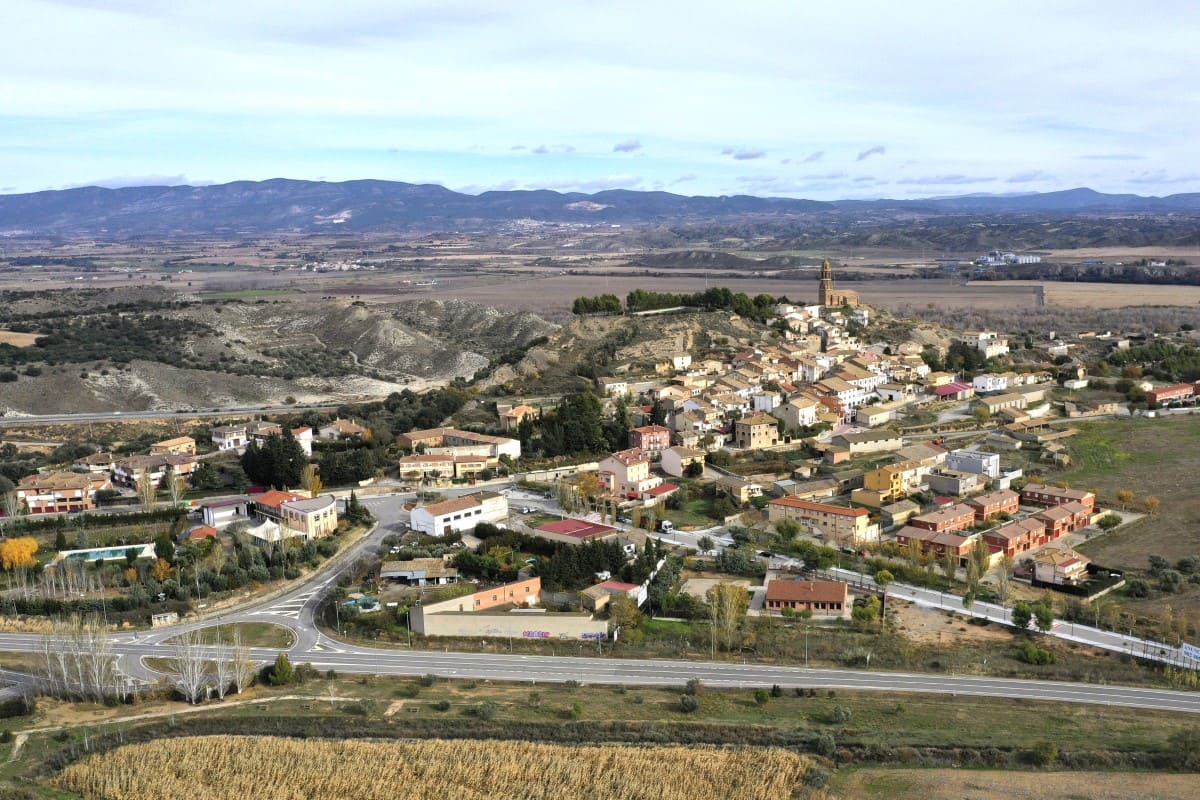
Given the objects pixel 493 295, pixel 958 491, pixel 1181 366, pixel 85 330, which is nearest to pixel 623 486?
pixel 958 491

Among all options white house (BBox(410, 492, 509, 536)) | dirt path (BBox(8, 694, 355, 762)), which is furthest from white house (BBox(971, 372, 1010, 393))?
dirt path (BBox(8, 694, 355, 762))

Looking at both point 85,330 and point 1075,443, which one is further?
point 85,330

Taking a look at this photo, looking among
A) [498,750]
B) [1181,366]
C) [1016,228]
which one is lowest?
[498,750]

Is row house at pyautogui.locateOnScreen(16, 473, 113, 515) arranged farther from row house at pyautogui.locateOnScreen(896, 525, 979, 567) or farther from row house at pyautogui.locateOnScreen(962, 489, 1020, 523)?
row house at pyautogui.locateOnScreen(962, 489, 1020, 523)

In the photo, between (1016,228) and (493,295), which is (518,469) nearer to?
(493,295)

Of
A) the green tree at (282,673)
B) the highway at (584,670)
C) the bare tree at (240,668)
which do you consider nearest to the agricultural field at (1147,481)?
the highway at (584,670)

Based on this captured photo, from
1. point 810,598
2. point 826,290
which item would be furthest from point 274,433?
point 826,290

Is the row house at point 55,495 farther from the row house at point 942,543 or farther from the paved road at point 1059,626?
the row house at point 942,543
